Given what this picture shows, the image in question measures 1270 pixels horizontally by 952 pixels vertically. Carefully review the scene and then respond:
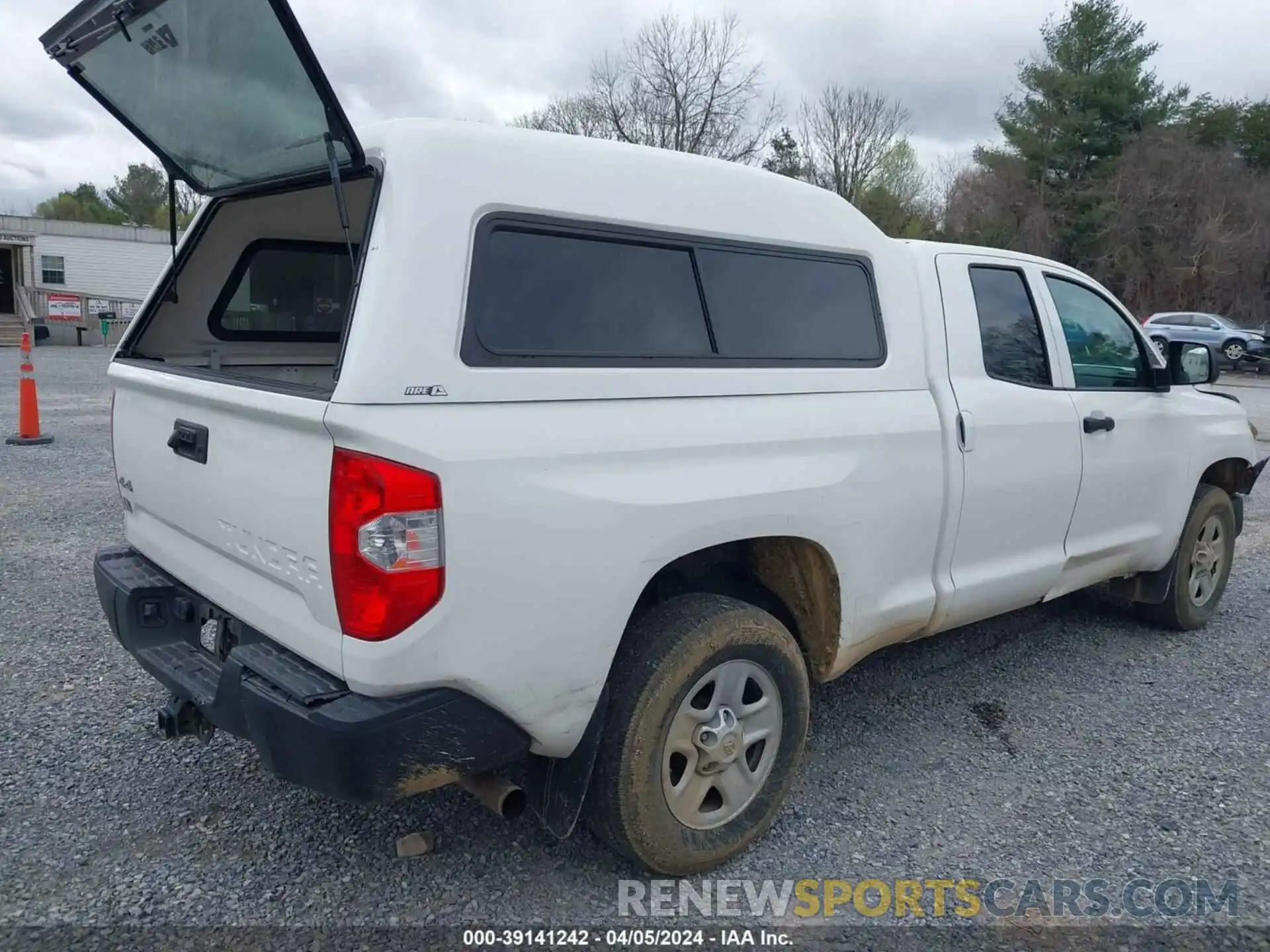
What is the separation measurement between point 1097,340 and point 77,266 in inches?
1590

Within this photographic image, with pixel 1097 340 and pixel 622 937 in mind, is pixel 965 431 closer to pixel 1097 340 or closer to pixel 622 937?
pixel 1097 340

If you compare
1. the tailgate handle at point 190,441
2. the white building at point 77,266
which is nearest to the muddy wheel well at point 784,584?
the tailgate handle at point 190,441

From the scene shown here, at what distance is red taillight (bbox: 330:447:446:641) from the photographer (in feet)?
7.05

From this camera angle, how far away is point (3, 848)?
284 centimetres

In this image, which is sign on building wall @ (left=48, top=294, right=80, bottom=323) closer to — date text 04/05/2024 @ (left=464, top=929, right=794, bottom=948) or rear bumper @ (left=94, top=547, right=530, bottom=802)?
rear bumper @ (left=94, top=547, right=530, bottom=802)

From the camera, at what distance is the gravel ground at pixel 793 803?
107 inches

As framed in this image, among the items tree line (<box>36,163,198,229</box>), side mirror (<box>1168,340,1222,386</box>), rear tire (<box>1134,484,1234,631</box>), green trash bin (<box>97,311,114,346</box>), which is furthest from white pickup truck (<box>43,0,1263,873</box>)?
tree line (<box>36,163,198,229</box>)

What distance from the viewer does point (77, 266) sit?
3638cm

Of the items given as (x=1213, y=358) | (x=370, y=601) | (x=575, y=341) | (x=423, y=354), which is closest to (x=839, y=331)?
(x=575, y=341)

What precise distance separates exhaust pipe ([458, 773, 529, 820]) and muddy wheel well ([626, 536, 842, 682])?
69cm

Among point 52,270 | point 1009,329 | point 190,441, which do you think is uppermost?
point 52,270

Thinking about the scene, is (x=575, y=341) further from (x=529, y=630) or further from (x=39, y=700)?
(x=39, y=700)

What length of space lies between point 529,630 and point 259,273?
86.2 inches

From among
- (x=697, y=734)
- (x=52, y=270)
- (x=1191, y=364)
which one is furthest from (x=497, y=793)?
(x=52, y=270)
